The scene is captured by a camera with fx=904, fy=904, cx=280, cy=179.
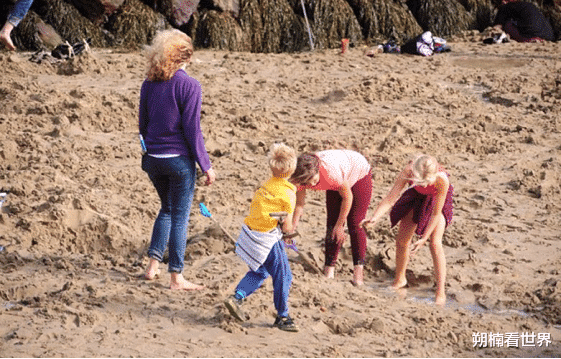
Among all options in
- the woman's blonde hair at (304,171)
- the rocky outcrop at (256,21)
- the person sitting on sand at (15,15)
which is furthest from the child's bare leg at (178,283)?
the rocky outcrop at (256,21)

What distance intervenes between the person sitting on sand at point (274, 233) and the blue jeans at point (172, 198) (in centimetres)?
56

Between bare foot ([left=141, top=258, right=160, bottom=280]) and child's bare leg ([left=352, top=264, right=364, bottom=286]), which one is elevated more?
bare foot ([left=141, top=258, right=160, bottom=280])

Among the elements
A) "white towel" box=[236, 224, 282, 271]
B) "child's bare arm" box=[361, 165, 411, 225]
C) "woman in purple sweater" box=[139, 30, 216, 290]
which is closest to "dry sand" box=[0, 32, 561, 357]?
"white towel" box=[236, 224, 282, 271]

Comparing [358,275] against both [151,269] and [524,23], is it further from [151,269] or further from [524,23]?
[524,23]

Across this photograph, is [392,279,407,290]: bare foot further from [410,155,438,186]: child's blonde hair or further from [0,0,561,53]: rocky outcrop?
[0,0,561,53]: rocky outcrop

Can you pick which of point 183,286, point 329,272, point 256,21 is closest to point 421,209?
point 329,272

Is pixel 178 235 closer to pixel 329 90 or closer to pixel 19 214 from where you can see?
pixel 19 214

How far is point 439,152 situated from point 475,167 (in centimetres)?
42

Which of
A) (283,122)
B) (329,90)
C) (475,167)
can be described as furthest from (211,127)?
(475,167)

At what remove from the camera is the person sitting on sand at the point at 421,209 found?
17.8 ft

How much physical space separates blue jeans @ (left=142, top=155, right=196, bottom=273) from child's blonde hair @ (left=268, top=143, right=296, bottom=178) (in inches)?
25.8

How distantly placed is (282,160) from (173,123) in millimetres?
746

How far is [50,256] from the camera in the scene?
5.96m

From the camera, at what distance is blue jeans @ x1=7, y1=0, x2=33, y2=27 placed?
785 centimetres
